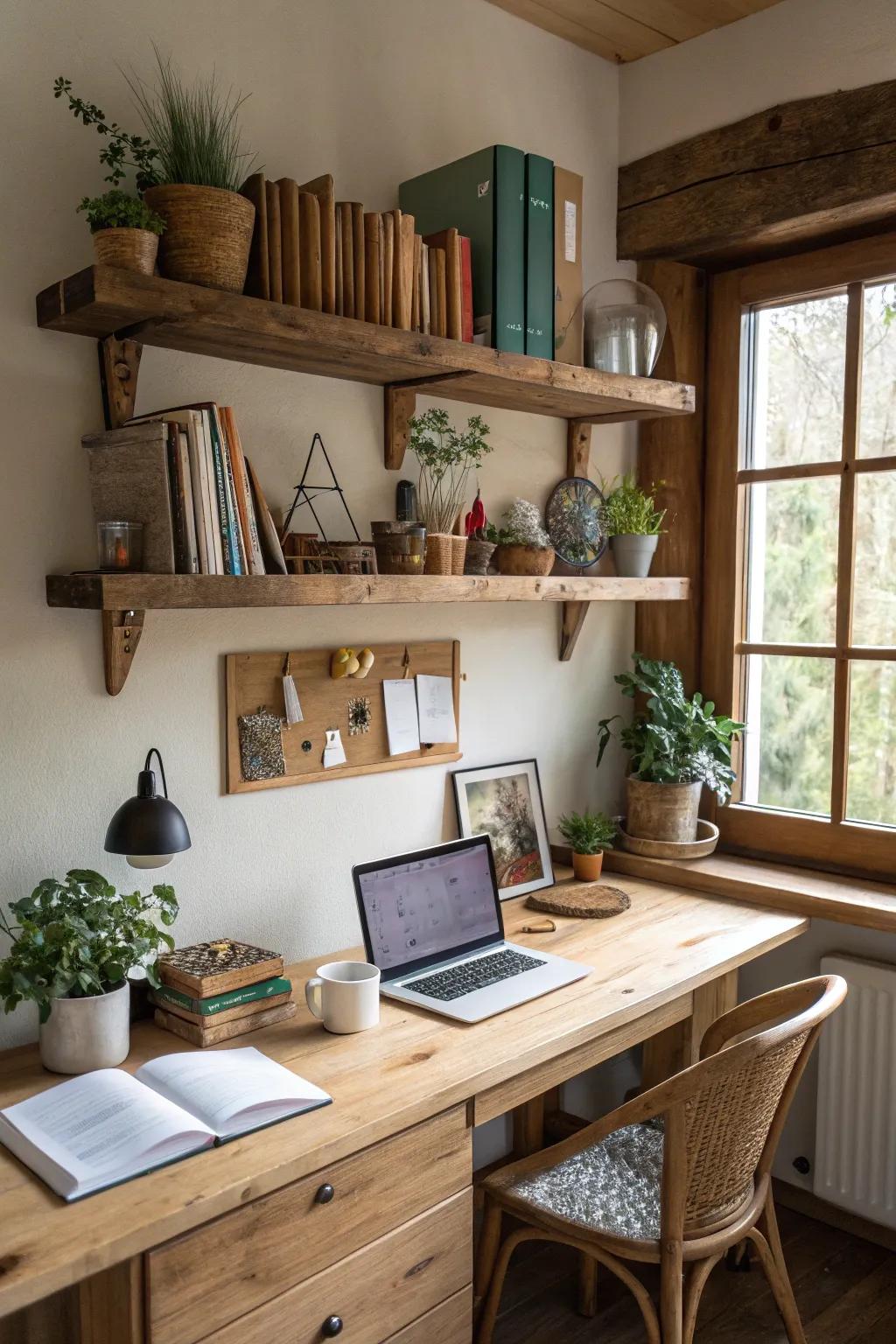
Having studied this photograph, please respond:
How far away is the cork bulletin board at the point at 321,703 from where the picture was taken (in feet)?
6.40

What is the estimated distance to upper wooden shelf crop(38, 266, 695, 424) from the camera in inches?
61.1

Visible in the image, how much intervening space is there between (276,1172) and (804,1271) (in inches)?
60.0

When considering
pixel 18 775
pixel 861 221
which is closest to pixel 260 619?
pixel 18 775

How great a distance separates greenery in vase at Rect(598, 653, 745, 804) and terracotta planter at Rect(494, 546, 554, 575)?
483 millimetres

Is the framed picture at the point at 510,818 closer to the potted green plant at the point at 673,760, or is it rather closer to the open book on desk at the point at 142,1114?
the potted green plant at the point at 673,760

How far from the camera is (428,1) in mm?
2227

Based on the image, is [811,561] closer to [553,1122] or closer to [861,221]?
[861,221]

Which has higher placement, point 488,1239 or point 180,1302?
point 180,1302

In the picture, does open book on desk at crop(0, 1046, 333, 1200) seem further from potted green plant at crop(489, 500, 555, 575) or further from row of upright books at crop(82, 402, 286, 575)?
potted green plant at crop(489, 500, 555, 575)

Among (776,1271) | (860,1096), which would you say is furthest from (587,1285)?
(860,1096)

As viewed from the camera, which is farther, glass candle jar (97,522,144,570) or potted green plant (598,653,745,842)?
potted green plant (598,653,745,842)

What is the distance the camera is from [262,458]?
1976mm

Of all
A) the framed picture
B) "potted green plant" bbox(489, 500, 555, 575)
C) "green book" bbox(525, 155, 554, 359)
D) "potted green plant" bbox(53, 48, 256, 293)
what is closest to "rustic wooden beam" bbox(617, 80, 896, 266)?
"green book" bbox(525, 155, 554, 359)

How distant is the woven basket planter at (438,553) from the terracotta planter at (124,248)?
71cm
